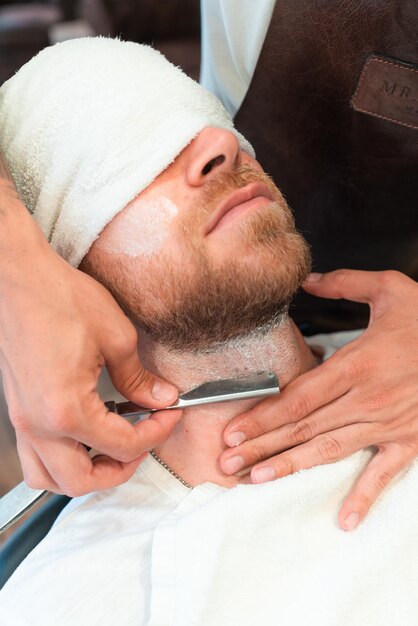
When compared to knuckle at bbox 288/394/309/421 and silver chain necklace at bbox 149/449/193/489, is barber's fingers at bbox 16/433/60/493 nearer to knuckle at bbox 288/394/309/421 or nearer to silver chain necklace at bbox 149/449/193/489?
silver chain necklace at bbox 149/449/193/489

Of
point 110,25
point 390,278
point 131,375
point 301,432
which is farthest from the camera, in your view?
point 110,25

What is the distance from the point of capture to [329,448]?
3.43 ft

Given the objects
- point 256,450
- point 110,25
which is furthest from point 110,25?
point 256,450

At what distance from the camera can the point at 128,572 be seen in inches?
40.7

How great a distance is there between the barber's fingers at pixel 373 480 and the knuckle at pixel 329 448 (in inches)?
2.2

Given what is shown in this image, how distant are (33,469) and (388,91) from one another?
86 centimetres

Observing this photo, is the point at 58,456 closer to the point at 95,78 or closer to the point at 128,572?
the point at 128,572

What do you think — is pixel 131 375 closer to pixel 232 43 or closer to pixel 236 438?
pixel 236 438

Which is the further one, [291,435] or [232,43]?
[232,43]

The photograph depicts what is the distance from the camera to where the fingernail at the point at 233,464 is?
42.3 inches

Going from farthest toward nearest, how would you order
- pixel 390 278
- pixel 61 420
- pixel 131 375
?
pixel 390 278 → pixel 131 375 → pixel 61 420

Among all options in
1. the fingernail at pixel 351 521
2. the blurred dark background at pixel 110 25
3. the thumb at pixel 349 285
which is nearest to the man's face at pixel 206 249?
the thumb at pixel 349 285

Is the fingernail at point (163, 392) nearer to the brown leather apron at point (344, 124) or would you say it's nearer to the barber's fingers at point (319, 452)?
the barber's fingers at point (319, 452)

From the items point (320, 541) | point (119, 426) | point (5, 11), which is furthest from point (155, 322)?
point (5, 11)
